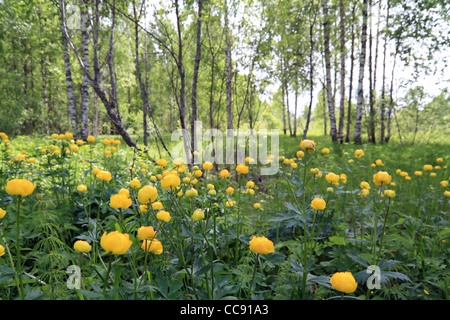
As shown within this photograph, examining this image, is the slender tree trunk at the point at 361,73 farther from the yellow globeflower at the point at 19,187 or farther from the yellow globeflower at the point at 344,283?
the yellow globeflower at the point at 19,187

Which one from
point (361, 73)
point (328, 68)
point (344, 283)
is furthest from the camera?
point (328, 68)

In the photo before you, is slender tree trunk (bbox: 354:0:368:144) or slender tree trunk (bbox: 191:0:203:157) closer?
slender tree trunk (bbox: 191:0:203:157)

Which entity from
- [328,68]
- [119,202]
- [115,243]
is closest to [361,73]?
[328,68]

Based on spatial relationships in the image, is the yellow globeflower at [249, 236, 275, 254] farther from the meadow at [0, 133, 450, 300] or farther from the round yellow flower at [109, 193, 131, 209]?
the round yellow flower at [109, 193, 131, 209]

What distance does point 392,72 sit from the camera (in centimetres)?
1060

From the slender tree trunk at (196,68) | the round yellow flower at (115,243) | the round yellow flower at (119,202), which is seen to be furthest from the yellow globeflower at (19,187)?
the slender tree trunk at (196,68)

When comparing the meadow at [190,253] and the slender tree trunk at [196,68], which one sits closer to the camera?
the meadow at [190,253]

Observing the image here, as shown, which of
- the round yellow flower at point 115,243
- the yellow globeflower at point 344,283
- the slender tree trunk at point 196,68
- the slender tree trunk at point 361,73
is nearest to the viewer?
the round yellow flower at point 115,243

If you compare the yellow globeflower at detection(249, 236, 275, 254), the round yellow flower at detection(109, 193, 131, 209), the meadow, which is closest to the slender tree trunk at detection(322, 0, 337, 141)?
the meadow

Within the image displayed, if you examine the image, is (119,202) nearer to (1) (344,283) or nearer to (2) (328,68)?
(1) (344,283)

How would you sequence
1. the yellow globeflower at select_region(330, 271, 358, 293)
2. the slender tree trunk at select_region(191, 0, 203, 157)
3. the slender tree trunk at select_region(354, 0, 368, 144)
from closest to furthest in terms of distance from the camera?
the yellow globeflower at select_region(330, 271, 358, 293) < the slender tree trunk at select_region(191, 0, 203, 157) < the slender tree trunk at select_region(354, 0, 368, 144)

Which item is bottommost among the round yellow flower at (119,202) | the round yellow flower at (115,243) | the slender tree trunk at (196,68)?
the round yellow flower at (115,243)
